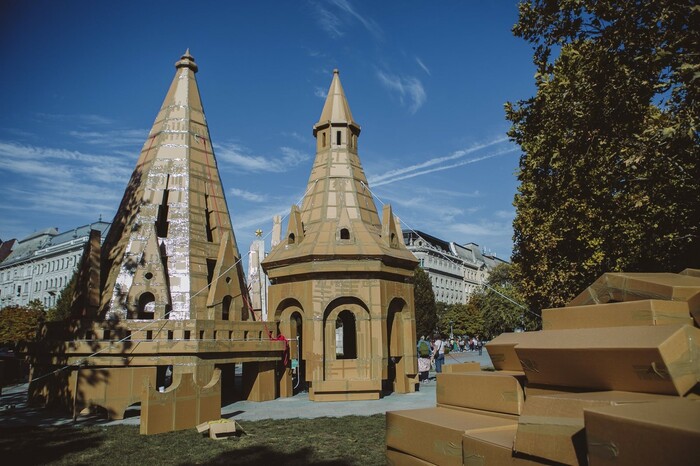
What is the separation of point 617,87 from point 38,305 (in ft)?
191

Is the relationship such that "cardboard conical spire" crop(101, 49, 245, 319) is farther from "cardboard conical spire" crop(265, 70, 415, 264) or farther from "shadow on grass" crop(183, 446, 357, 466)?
"shadow on grass" crop(183, 446, 357, 466)

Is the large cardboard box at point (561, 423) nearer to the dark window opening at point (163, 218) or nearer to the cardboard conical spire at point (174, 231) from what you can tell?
the cardboard conical spire at point (174, 231)

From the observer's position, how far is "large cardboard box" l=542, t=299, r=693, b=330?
499cm

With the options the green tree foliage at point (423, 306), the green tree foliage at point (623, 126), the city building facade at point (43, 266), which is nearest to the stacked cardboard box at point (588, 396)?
the green tree foliage at point (623, 126)

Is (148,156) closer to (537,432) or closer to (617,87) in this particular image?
(617,87)

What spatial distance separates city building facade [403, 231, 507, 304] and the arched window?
62.1 meters

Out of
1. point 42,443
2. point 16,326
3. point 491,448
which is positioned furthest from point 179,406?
point 16,326

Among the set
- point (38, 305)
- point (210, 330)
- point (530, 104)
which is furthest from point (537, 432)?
point (38, 305)

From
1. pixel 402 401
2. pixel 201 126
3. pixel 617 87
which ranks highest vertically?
pixel 201 126

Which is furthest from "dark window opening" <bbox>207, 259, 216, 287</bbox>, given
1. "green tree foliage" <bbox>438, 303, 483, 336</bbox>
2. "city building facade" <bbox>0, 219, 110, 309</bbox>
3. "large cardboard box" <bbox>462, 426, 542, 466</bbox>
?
"green tree foliage" <bbox>438, 303, 483, 336</bbox>

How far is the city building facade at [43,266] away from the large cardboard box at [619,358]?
70302mm

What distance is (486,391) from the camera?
232 inches

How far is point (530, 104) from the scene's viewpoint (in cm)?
1403

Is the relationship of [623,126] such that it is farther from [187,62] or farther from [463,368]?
[187,62]
